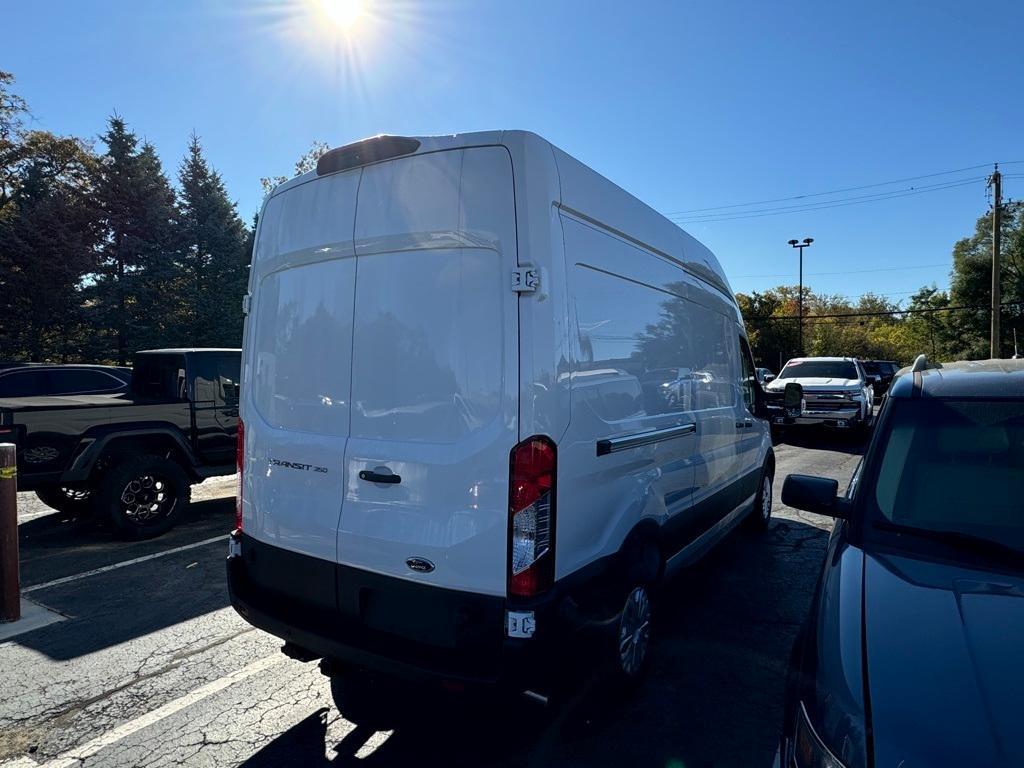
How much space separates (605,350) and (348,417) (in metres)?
1.29

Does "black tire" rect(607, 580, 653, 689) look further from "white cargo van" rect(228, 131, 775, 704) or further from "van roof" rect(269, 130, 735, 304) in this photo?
"van roof" rect(269, 130, 735, 304)

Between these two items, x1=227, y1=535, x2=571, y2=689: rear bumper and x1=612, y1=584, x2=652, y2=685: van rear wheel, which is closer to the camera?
x1=227, y1=535, x2=571, y2=689: rear bumper

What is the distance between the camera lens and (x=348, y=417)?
2.86 metres

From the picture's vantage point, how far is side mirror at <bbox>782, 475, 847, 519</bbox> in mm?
2703

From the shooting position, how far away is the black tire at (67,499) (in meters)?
6.91

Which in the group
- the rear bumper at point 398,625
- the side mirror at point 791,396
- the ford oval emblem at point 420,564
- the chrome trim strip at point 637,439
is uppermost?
the side mirror at point 791,396

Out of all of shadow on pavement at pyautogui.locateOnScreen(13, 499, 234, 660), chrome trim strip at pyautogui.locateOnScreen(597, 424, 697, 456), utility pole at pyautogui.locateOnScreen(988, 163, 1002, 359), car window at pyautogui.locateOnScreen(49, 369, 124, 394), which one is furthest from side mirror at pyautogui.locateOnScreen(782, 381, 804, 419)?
utility pole at pyautogui.locateOnScreen(988, 163, 1002, 359)

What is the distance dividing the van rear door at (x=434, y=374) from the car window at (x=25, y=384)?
→ 862cm

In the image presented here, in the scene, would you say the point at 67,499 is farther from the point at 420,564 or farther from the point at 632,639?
the point at 632,639

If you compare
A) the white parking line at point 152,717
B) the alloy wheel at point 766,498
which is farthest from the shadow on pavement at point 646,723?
the alloy wheel at point 766,498

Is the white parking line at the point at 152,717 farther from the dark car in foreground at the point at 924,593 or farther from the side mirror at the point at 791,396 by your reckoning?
the side mirror at the point at 791,396

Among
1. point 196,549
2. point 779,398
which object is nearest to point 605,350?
point 779,398

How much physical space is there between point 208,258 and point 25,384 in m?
19.4

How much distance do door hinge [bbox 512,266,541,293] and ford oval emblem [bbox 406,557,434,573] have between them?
3.94 feet
